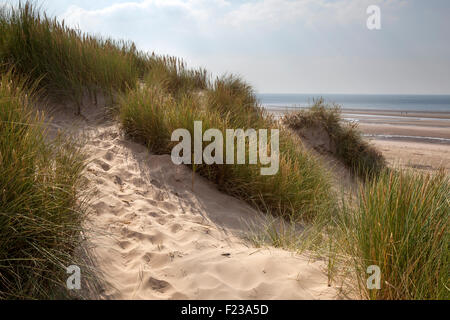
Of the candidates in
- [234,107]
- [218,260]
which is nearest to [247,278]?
[218,260]

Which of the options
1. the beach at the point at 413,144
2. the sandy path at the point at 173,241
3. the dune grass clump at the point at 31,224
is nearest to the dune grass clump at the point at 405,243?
the sandy path at the point at 173,241

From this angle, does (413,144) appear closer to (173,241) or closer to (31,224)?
(173,241)

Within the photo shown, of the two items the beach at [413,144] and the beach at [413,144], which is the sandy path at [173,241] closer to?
the beach at [413,144]

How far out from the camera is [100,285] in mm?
2359

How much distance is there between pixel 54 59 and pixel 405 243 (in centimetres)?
640

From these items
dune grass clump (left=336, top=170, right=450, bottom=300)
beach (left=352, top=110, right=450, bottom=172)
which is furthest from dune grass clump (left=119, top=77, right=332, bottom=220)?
beach (left=352, top=110, right=450, bottom=172)

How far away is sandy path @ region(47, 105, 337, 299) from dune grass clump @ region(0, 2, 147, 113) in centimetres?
179

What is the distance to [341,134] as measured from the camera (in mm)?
8430

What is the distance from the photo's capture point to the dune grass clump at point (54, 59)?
231 inches

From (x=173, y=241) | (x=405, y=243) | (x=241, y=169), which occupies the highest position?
(x=241, y=169)

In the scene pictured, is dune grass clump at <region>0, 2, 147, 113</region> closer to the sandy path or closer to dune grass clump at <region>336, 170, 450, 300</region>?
the sandy path

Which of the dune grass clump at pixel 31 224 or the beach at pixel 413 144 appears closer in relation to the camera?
the dune grass clump at pixel 31 224

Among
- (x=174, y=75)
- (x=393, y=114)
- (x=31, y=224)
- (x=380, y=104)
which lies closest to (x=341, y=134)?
(x=174, y=75)

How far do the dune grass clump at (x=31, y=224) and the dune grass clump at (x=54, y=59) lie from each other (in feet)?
11.6
